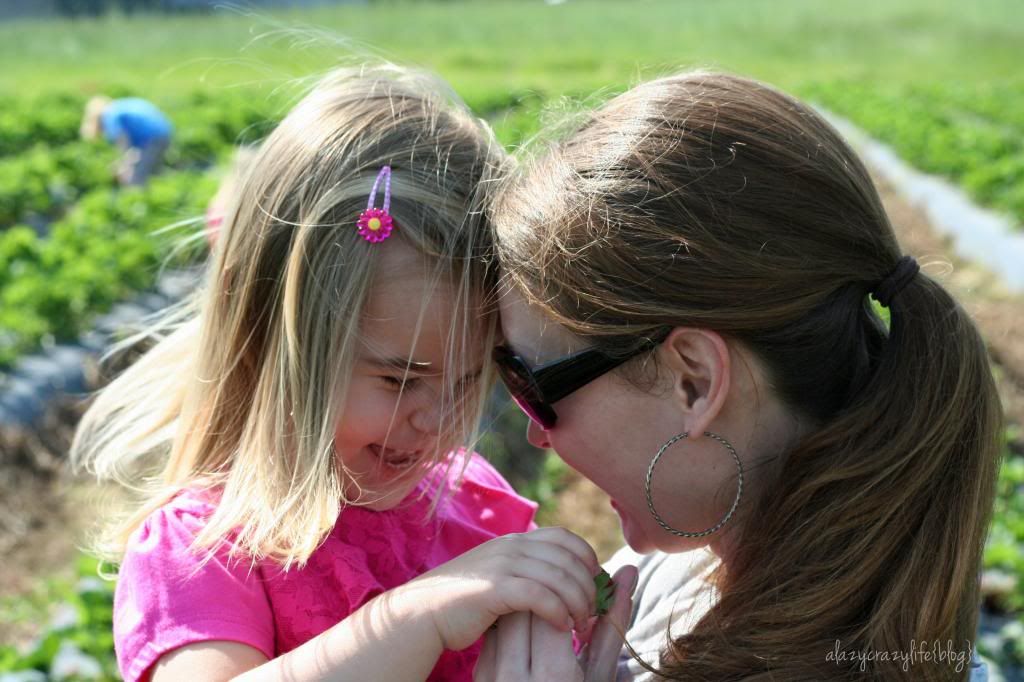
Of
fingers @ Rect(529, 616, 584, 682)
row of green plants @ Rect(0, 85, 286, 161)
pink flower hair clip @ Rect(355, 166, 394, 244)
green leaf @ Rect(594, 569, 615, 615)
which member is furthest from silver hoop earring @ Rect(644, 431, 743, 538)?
row of green plants @ Rect(0, 85, 286, 161)

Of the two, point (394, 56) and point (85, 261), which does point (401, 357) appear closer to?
point (394, 56)

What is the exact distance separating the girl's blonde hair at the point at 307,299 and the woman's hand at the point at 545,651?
1.05 feet

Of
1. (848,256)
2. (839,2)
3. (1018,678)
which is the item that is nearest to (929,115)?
(1018,678)

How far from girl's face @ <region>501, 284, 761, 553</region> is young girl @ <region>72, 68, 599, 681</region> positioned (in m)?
0.13

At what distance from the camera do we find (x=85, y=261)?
6652mm

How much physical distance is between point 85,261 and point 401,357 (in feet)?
17.8

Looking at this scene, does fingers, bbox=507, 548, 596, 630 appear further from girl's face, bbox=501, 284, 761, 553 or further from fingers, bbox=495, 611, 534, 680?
girl's face, bbox=501, 284, 761, 553

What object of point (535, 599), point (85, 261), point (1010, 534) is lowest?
point (85, 261)

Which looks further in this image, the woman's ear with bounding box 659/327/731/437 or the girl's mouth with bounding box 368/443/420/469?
the girl's mouth with bounding box 368/443/420/469

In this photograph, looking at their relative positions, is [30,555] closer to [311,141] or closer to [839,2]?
[311,141]

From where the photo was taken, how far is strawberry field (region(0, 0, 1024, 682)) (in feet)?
11.2

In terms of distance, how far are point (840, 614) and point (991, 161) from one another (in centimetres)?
1106

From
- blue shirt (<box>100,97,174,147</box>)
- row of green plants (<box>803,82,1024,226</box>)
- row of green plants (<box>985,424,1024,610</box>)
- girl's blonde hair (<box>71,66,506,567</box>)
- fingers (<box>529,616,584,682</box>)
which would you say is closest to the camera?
fingers (<box>529,616,584,682</box>)

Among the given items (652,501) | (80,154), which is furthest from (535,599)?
(80,154)
